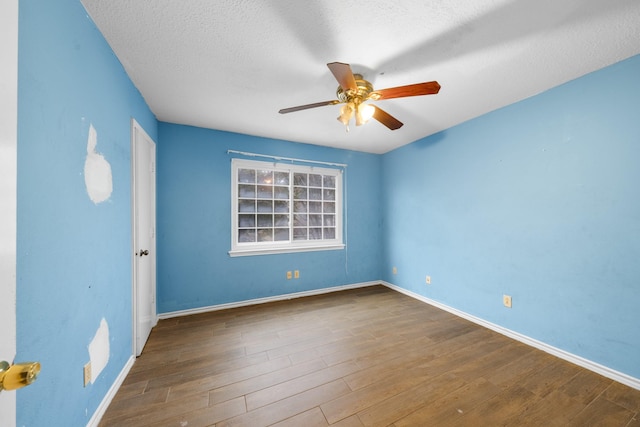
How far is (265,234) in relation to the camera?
3443mm

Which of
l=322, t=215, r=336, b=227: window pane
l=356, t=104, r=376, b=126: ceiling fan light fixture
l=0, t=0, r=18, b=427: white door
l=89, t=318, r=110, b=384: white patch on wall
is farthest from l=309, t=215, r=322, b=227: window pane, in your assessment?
l=0, t=0, r=18, b=427: white door

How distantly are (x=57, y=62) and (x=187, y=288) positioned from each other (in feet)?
8.09

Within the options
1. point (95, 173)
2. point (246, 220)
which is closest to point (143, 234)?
point (95, 173)

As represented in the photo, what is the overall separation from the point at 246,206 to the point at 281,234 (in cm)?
66

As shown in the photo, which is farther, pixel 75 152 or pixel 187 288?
pixel 187 288

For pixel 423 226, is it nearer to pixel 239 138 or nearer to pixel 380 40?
pixel 380 40

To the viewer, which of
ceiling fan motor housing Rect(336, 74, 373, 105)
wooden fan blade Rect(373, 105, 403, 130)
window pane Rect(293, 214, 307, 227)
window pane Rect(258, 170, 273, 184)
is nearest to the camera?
ceiling fan motor housing Rect(336, 74, 373, 105)

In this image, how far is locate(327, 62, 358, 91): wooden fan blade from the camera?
4.55 feet

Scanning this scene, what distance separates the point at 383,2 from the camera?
1.27 metres

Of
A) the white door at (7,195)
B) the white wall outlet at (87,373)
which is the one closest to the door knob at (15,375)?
the white door at (7,195)

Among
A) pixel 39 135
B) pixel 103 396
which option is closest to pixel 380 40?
pixel 39 135

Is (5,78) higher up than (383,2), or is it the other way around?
(383,2)

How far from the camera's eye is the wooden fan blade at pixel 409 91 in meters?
1.53

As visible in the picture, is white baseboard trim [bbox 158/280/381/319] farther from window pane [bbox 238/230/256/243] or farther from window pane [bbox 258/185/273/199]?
window pane [bbox 258/185/273/199]
